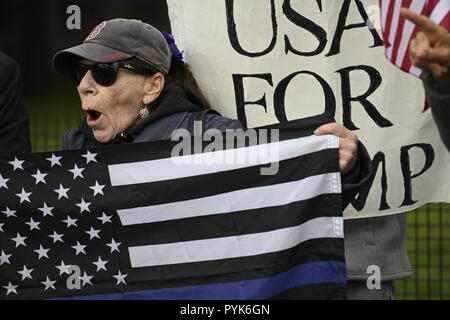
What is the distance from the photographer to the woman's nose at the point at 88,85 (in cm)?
471

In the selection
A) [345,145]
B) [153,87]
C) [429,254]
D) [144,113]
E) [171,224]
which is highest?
[153,87]

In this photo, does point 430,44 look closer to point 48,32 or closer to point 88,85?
point 88,85

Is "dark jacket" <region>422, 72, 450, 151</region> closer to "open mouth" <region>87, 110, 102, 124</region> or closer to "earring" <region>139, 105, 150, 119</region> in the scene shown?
"earring" <region>139, 105, 150, 119</region>

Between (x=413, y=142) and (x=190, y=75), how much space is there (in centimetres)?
116

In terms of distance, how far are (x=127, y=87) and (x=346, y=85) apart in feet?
3.70

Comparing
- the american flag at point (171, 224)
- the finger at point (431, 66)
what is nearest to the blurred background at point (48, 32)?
the american flag at point (171, 224)

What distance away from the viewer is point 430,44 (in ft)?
11.5

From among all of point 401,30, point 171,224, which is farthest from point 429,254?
point 401,30

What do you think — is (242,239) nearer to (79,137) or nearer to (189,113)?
(189,113)

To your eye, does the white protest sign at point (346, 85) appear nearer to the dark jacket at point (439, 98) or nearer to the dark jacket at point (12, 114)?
the dark jacket at point (12, 114)

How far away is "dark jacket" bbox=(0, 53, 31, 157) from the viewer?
17.4 ft

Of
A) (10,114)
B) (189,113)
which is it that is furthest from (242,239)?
(10,114)

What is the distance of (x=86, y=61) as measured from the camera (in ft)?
15.5
